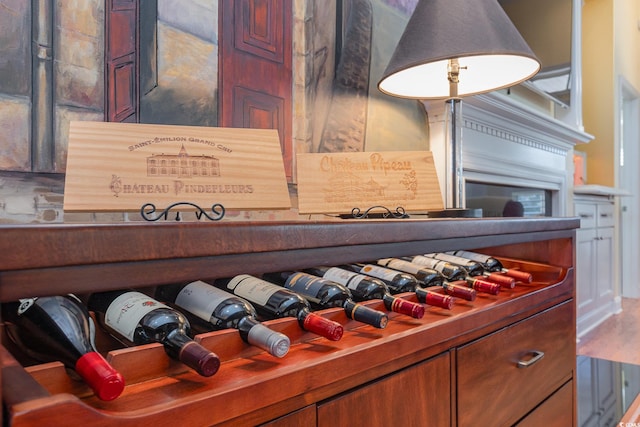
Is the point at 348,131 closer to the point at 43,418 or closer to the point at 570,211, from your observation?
the point at 43,418

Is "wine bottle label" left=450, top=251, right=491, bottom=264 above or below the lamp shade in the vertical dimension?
below

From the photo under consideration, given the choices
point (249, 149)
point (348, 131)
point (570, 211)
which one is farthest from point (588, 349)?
point (249, 149)

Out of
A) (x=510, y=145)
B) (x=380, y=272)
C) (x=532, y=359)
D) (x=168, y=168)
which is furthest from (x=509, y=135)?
(x=168, y=168)

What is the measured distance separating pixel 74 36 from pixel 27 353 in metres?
0.56

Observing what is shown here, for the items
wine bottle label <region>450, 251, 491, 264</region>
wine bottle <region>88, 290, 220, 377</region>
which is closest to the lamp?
wine bottle label <region>450, 251, 491, 264</region>

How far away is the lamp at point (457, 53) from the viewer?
3.61 ft

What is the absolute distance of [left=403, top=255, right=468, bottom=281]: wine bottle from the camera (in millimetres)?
928

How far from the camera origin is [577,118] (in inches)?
120

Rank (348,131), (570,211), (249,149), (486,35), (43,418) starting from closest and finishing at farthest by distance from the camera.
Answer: (43,418) → (249,149) → (486,35) → (348,131) → (570,211)

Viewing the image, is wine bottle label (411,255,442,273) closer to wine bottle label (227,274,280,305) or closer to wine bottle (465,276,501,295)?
wine bottle (465,276,501,295)

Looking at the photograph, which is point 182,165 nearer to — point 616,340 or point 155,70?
point 155,70

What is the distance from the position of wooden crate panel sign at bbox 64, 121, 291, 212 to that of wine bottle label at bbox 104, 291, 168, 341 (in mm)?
197

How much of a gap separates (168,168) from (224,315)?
0.95 ft

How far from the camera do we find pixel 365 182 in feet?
3.35
